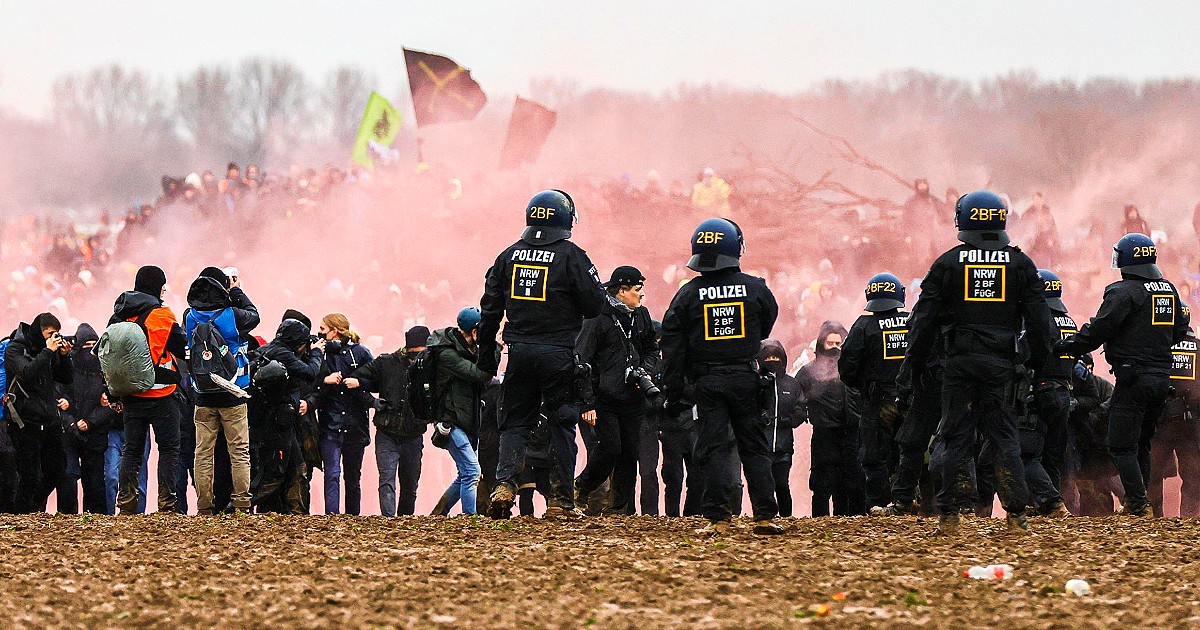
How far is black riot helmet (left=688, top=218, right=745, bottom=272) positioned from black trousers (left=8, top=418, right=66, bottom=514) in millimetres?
6336

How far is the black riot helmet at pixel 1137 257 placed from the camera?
36.8 ft

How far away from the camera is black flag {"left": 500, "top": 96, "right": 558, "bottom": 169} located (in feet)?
97.9

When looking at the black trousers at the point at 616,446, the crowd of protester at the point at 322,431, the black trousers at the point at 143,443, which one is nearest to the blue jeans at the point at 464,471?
the crowd of protester at the point at 322,431

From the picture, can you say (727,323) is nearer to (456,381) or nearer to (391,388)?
(456,381)

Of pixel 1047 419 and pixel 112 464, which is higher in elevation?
pixel 1047 419

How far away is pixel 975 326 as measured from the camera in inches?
363

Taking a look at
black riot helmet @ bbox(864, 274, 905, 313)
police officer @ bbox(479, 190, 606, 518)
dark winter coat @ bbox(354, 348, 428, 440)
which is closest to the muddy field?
police officer @ bbox(479, 190, 606, 518)

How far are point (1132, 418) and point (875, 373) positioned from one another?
6.21 feet

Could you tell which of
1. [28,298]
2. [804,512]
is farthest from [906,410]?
[28,298]

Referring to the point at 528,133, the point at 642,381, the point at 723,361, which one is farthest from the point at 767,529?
the point at 528,133

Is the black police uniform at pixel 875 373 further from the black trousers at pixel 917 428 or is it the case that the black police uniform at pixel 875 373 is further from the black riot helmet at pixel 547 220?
the black riot helmet at pixel 547 220

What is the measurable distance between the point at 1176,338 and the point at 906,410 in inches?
78.2

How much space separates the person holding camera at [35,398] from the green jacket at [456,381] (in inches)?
129

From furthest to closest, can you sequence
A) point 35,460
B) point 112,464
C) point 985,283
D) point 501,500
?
point 112,464, point 35,460, point 501,500, point 985,283
